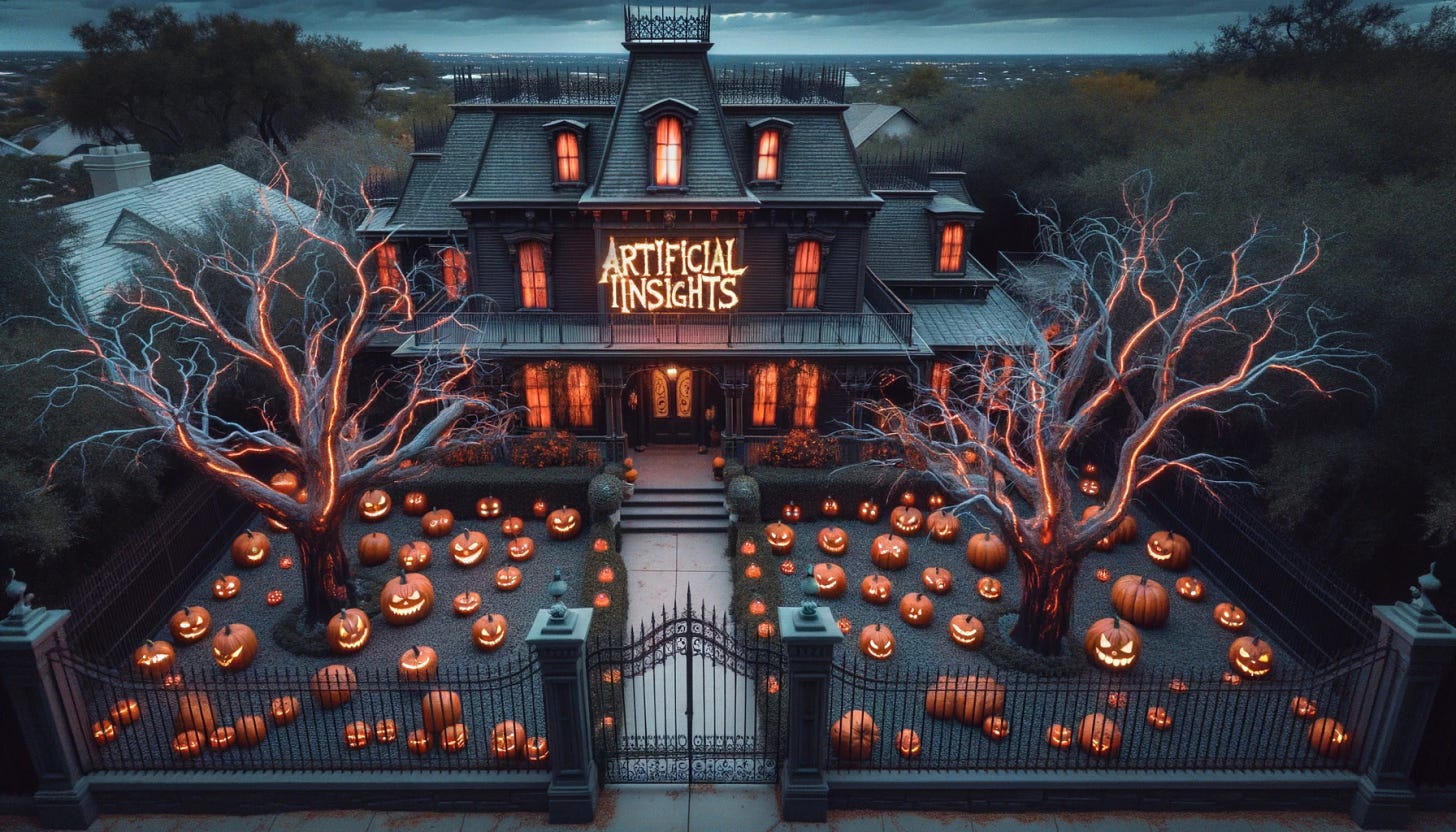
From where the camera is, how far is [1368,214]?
47.6 feet

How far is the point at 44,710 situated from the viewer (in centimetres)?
969

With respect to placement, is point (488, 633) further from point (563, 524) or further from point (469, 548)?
point (563, 524)

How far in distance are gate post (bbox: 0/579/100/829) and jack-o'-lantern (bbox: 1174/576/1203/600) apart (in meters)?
18.1

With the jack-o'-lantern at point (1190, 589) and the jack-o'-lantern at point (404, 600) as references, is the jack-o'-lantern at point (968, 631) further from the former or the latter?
the jack-o'-lantern at point (404, 600)

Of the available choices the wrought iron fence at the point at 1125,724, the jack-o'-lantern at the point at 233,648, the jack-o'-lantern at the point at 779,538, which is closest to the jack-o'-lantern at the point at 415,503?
the jack-o'-lantern at the point at 233,648

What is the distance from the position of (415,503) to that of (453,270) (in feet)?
26.4

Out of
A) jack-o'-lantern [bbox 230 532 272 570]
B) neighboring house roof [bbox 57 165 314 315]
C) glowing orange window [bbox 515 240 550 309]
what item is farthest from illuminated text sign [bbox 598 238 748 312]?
jack-o'-lantern [bbox 230 532 272 570]

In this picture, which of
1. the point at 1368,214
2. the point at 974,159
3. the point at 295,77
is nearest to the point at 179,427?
the point at 1368,214

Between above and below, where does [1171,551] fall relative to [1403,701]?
below

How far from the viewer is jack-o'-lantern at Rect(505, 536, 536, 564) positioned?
16.8m

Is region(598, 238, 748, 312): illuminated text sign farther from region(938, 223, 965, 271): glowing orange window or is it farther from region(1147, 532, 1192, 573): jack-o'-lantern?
region(1147, 532, 1192, 573): jack-o'-lantern

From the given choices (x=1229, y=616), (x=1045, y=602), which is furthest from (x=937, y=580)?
(x=1229, y=616)

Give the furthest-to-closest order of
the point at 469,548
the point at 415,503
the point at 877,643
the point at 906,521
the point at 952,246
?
the point at 952,246
the point at 415,503
the point at 906,521
the point at 469,548
the point at 877,643

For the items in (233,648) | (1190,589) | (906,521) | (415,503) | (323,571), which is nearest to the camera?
(233,648)
